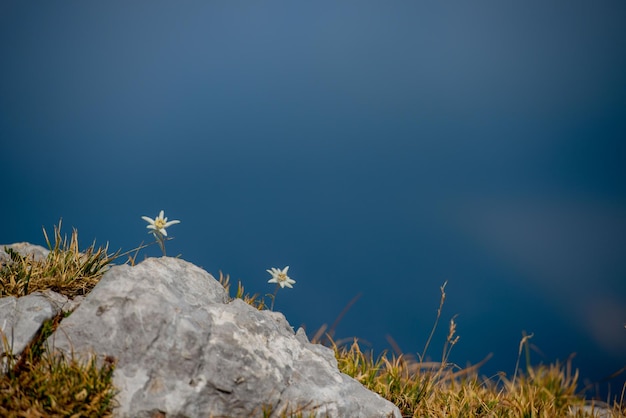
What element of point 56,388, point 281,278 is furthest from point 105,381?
point 281,278

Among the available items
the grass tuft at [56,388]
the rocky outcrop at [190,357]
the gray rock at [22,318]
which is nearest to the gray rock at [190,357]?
the rocky outcrop at [190,357]

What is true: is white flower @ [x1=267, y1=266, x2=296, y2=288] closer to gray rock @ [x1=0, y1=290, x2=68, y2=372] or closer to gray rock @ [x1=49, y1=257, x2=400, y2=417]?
gray rock @ [x1=49, y1=257, x2=400, y2=417]

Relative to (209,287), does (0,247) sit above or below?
below

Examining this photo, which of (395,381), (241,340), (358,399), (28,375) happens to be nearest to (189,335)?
(241,340)

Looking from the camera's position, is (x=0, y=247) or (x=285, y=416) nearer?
(x=285, y=416)

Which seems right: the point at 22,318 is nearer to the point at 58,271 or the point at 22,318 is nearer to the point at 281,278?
the point at 58,271

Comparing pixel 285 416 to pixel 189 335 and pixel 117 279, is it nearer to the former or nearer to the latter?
pixel 189 335

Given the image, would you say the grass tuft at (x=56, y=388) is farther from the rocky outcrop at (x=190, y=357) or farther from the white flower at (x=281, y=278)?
the white flower at (x=281, y=278)
